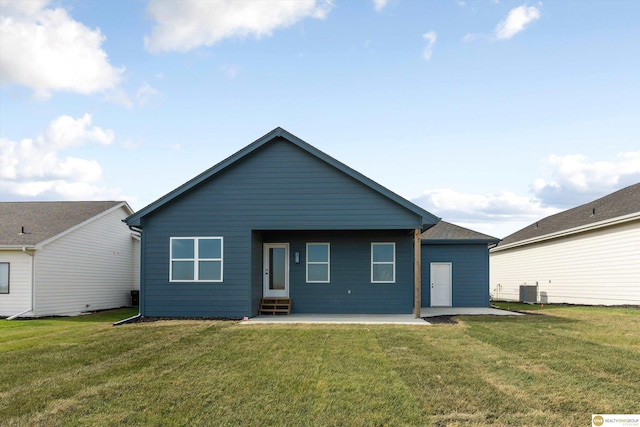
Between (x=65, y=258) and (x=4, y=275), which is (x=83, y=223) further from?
(x=4, y=275)

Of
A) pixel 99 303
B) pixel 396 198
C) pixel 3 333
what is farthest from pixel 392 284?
pixel 99 303

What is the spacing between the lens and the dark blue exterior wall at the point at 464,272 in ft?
64.8

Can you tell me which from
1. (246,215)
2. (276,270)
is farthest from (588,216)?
(246,215)

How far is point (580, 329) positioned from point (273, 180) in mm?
9299

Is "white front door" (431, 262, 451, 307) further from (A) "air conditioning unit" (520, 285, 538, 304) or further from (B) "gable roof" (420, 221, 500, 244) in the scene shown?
(A) "air conditioning unit" (520, 285, 538, 304)

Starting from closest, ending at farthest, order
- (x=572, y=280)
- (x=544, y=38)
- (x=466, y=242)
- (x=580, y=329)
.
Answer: (x=580, y=329)
(x=544, y=38)
(x=466, y=242)
(x=572, y=280)

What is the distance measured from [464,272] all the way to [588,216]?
7670 millimetres

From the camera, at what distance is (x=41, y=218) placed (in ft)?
66.1

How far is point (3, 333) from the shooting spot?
1277cm

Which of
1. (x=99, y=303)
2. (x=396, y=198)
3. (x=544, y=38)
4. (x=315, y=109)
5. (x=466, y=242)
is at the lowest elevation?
(x=99, y=303)

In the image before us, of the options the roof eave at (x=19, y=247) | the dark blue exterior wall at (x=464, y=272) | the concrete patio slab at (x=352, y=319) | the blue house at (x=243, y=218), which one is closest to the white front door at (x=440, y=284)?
the dark blue exterior wall at (x=464, y=272)

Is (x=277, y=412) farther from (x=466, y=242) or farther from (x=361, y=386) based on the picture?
(x=466, y=242)

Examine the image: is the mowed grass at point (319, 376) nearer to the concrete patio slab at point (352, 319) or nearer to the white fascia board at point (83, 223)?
the concrete patio slab at point (352, 319)

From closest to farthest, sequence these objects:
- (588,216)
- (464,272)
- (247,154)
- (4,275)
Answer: (247,154)
(4,275)
(464,272)
(588,216)
